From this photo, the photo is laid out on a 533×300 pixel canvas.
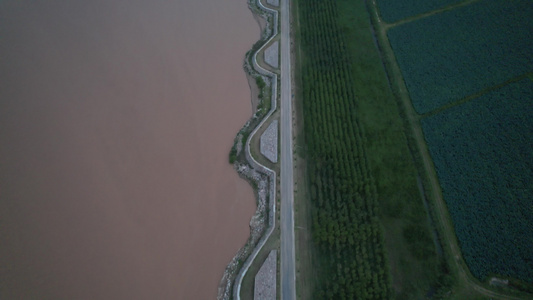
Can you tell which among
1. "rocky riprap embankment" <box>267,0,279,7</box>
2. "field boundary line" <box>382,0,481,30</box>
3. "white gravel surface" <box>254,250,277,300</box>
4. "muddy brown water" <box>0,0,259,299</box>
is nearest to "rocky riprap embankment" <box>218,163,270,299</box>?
"muddy brown water" <box>0,0,259,299</box>

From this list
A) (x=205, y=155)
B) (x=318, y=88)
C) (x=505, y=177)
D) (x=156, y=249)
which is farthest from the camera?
(x=318, y=88)

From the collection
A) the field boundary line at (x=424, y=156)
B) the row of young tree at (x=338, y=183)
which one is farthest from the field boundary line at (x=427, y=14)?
the row of young tree at (x=338, y=183)

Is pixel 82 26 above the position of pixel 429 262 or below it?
above

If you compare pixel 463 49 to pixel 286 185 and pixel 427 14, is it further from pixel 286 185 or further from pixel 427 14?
pixel 286 185

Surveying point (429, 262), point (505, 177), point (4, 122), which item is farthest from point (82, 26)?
point (505, 177)

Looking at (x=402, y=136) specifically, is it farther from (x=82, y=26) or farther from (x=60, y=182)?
(x=82, y=26)

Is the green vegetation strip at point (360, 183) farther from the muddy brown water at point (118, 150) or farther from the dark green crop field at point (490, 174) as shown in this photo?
the muddy brown water at point (118, 150)

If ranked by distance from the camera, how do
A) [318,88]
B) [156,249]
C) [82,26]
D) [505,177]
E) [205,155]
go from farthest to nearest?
[82,26], [318,88], [205,155], [505,177], [156,249]
